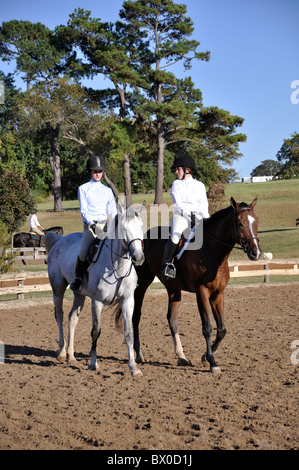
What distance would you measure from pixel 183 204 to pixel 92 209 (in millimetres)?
1483

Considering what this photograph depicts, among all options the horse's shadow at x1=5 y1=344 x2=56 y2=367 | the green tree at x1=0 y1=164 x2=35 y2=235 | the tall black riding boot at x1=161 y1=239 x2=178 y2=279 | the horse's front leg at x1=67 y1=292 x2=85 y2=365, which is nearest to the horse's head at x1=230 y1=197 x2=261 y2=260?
the tall black riding boot at x1=161 y1=239 x2=178 y2=279

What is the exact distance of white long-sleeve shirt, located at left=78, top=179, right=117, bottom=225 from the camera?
25.4 feet

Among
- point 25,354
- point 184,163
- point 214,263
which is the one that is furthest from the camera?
point 25,354

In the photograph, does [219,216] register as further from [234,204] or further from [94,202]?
[94,202]

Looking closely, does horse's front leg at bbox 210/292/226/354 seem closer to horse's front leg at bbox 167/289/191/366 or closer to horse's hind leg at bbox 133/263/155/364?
horse's front leg at bbox 167/289/191/366

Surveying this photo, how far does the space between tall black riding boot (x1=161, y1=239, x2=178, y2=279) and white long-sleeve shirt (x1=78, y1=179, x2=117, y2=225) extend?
105cm

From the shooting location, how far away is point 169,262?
8.14 metres

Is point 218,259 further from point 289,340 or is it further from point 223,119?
point 223,119

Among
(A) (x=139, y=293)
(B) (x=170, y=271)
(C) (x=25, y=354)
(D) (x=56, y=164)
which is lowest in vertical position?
(C) (x=25, y=354)

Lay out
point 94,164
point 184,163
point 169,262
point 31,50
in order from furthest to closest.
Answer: point 31,50
point 184,163
point 169,262
point 94,164

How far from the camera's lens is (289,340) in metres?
9.23

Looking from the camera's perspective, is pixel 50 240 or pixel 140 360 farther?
pixel 50 240

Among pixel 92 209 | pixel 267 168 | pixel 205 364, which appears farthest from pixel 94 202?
pixel 267 168
